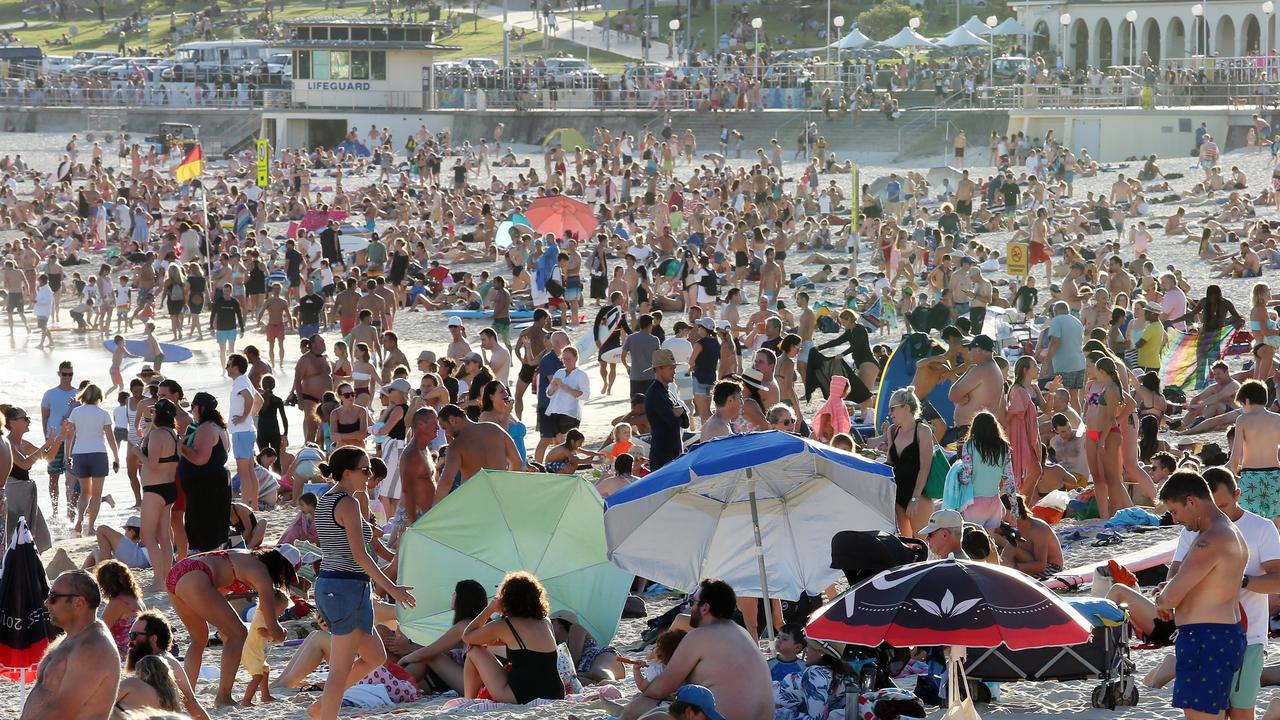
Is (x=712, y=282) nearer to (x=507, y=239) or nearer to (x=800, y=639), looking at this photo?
(x=507, y=239)

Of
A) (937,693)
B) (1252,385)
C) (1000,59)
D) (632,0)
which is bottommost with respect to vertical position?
(937,693)

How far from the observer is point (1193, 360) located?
579 inches

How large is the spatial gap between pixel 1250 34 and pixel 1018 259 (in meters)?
29.3

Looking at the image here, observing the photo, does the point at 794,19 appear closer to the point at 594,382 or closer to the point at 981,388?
the point at 594,382

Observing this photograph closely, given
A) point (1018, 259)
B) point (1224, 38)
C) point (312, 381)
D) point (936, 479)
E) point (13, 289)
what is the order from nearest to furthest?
1. point (936, 479)
2. point (312, 381)
3. point (1018, 259)
4. point (13, 289)
5. point (1224, 38)

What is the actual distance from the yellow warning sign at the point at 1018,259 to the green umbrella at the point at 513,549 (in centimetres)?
1165

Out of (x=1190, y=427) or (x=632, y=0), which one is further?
(x=632, y=0)

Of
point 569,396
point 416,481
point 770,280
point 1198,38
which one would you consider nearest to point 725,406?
point 416,481

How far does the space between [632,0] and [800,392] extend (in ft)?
190

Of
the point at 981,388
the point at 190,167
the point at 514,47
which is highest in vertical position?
the point at 514,47

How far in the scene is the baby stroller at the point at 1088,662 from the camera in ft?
21.1

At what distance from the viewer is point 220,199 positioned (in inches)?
1391

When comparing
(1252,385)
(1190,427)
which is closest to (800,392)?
(1190,427)

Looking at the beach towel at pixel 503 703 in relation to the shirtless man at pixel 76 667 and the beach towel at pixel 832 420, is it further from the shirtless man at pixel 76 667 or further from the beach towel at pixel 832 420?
the beach towel at pixel 832 420
